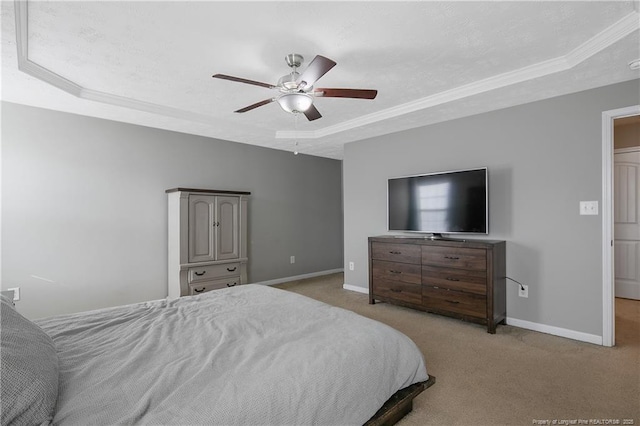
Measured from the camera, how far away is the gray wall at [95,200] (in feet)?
10.8

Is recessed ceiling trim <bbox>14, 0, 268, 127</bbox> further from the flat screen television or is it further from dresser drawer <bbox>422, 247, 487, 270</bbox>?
dresser drawer <bbox>422, 247, 487, 270</bbox>

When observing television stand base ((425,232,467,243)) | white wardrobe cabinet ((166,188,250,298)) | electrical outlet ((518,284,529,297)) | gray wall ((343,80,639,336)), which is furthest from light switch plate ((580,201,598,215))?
white wardrobe cabinet ((166,188,250,298))

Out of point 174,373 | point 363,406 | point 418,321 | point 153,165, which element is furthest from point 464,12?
point 153,165

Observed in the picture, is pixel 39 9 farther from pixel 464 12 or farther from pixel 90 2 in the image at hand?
pixel 464 12

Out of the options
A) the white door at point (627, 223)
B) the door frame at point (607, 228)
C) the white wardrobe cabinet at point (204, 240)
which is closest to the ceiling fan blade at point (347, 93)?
the door frame at point (607, 228)

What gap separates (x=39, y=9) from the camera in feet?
6.21

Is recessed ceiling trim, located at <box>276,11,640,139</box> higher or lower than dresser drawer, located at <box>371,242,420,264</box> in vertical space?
higher

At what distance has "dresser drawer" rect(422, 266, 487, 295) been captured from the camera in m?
3.17

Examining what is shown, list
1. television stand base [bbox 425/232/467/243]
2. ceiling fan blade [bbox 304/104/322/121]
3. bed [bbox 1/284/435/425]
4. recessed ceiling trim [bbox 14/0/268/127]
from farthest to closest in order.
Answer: television stand base [bbox 425/232/467/243] → ceiling fan blade [bbox 304/104/322/121] → recessed ceiling trim [bbox 14/0/268/127] → bed [bbox 1/284/435/425]

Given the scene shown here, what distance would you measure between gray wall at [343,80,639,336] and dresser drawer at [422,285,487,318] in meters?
0.45

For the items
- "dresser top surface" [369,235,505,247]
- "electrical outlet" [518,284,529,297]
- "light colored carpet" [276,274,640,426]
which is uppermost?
"dresser top surface" [369,235,505,247]

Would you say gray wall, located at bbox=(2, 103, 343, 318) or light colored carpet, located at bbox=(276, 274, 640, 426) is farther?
gray wall, located at bbox=(2, 103, 343, 318)

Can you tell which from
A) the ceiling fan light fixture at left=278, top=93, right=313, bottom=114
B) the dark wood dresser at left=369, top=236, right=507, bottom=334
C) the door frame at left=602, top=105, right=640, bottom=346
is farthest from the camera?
A: the dark wood dresser at left=369, top=236, right=507, bottom=334

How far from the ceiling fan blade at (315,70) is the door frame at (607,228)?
8.56 feet
